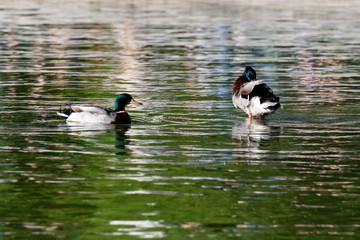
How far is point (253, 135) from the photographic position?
59.4 ft

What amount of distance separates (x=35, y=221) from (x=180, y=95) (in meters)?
13.2

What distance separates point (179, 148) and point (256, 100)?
358cm

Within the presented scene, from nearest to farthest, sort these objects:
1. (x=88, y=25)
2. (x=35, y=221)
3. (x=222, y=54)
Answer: (x=35, y=221) → (x=222, y=54) → (x=88, y=25)

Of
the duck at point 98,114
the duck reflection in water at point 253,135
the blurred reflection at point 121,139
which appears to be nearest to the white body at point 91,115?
the duck at point 98,114

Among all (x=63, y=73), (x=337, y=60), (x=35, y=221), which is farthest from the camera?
(x=337, y=60)

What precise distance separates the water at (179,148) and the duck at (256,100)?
30cm

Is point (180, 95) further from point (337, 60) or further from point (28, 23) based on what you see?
point (28, 23)

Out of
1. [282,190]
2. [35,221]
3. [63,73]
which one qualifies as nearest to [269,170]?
[282,190]

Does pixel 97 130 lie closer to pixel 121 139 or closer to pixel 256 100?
pixel 121 139

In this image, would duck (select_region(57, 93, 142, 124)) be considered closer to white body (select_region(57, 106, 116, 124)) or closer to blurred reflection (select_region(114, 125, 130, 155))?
white body (select_region(57, 106, 116, 124))

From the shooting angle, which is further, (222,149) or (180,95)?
(180,95)

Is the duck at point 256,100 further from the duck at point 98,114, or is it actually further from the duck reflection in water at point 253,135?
the duck at point 98,114

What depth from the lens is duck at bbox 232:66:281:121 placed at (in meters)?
19.3

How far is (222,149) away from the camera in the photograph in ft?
53.6
